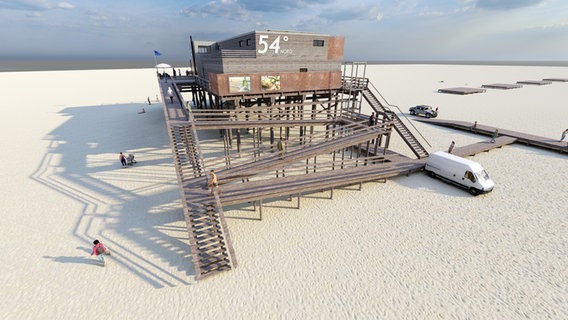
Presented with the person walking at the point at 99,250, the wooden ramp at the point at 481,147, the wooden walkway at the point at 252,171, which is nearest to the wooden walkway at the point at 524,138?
the wooden walkway at the point at 252,171

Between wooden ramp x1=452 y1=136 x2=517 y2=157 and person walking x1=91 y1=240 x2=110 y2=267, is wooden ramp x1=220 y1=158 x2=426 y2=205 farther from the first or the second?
wooden ramp x1=452 y1=136 x2=517 y2=157

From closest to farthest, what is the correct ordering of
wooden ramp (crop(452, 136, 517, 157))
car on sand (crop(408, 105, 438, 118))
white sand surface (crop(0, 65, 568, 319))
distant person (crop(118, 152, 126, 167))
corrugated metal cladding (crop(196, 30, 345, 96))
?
white sand surface (crop(0, 65, 568, 319)) → distant person (crop(118, 152, 126, 167)) → corrugated metal cladding (crop(196, 30, 345, 96)) → wooden ramp (crop(452, 136, 517, 157)) → car on sand (crop(408, 105, 438, 118))

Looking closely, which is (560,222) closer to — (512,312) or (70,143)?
(512,312)

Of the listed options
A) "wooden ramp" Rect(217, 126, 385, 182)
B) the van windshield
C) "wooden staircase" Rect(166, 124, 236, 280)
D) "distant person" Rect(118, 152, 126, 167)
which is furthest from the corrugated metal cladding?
the van windshield

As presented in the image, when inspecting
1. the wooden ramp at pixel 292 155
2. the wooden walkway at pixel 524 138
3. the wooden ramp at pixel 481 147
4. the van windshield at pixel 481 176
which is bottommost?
the wooden ramp at pixel 481 147

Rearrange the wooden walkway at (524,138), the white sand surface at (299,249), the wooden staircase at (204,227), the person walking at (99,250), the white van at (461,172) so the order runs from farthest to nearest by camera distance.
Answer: the wooden walkway at (524,138)
the white van at (461,172)
the wooden staircase at (204,227)
the person walking at (99,250)
the white sand surface at (299,249)

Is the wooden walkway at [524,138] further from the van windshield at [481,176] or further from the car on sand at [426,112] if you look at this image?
the van windshield at [481,176]
